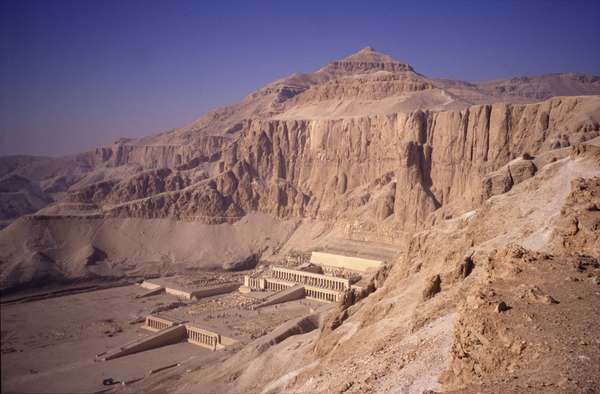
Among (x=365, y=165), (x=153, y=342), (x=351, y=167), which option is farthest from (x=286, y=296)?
(x=351, y=167)

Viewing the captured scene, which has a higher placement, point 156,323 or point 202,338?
point 202,338

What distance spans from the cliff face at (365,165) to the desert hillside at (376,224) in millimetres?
263

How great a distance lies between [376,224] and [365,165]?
14469 mm

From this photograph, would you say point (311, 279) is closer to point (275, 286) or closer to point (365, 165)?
point (275, 286)

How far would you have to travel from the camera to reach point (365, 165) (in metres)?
90.3

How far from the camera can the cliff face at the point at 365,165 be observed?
67.1 meters

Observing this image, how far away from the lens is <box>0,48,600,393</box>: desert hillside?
53.7ft

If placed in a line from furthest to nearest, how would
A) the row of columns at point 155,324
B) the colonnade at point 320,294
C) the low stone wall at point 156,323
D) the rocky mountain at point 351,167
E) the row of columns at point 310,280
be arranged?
the row of columns at point 310,280 → the rocky mountain at point 351,167 → the colonnade at point 320,294 → the row of columns at point 155,324 → the low stone wall at point 156,323

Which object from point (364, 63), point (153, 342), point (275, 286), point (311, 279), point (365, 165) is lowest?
point (153, 342)

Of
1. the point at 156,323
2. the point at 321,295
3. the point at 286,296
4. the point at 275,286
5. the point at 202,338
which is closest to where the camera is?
the point at 202,338

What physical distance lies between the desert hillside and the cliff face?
26 cm

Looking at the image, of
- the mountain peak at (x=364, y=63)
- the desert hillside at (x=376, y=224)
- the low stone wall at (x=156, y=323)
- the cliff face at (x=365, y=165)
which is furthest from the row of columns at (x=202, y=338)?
the mountain peak at (x=364, y=63)

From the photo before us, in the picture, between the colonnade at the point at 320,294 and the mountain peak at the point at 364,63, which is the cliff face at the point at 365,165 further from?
the mountain peak at the point at 364,63

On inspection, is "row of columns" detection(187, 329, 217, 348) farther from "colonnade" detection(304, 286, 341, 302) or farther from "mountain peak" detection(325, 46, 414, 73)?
"mountain peak" detection(325, 46, 414, 73)
